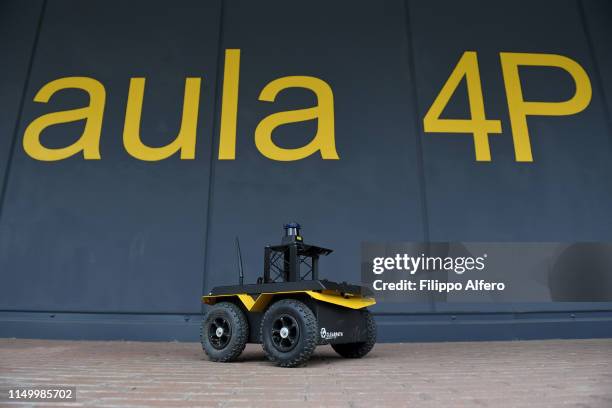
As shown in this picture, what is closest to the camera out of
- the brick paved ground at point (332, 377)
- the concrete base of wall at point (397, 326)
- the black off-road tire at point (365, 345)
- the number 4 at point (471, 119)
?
the brick paved ground at point (332, 377)

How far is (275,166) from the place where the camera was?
22.1 feet

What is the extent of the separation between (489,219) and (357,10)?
14.3 feet

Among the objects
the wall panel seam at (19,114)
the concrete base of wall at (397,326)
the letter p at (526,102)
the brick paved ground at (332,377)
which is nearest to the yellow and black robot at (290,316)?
the brick paved ground at (332,377)

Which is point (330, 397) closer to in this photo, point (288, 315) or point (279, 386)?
point (279, 386)

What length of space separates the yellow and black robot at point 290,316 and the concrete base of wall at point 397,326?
5.80ft

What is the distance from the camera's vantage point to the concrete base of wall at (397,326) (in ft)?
19.5

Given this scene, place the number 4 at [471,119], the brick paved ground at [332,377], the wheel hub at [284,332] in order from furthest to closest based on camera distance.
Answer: the number 4 at [471,119], the wheel hub at [284,332], the brick paved ground at [332,377]

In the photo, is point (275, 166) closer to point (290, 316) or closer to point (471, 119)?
point (471, 119)

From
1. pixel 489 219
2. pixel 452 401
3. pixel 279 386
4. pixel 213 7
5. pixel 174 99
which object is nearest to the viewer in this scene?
pixel 452 401

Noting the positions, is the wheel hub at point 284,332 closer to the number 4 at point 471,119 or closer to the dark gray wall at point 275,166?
the dark gray wall at point 275,166

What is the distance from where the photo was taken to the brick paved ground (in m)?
2.27

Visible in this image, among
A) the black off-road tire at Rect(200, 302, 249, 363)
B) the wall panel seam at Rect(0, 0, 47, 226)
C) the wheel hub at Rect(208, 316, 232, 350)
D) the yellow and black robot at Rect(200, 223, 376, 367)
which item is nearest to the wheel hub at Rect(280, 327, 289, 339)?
the yellow and black robot at Rect(200, 223, 376, 367)

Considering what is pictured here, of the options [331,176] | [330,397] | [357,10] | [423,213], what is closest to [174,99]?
[331,176]

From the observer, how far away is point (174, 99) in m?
7.14
